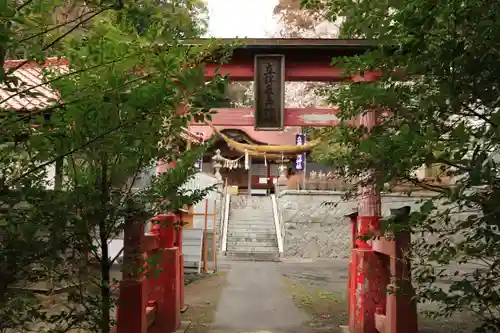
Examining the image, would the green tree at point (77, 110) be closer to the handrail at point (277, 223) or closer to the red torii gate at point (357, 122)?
the red torii gate at point (357, 122)

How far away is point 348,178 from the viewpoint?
10.6 feet

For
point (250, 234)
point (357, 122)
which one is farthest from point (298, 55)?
point (250, 234)

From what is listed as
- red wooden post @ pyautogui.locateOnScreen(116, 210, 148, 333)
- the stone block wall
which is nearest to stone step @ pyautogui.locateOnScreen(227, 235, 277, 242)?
the stone block wall

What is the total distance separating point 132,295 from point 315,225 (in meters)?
13.0

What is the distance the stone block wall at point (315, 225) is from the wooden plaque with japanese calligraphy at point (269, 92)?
30.8 feet

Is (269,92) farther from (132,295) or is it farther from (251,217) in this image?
(251,217)

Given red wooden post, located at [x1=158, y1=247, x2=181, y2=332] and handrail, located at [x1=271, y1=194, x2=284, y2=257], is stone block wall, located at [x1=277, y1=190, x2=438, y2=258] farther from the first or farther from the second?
red wooden post, located at [x1=158, y1=247, x2=181, y2=332]

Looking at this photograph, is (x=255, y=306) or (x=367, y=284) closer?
(x=367, y=284)

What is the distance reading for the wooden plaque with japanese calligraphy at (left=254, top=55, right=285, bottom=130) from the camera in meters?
7.21

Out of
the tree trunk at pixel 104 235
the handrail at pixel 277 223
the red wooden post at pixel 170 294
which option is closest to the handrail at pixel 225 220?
the handrail at pixel 277 223

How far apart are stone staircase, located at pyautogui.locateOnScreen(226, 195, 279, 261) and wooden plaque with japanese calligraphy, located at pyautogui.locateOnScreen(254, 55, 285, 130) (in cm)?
844

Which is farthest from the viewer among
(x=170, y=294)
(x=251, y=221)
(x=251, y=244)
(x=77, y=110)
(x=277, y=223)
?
(x=251, y=221)

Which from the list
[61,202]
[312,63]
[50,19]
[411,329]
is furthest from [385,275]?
[50,19]

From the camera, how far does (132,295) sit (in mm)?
4297
